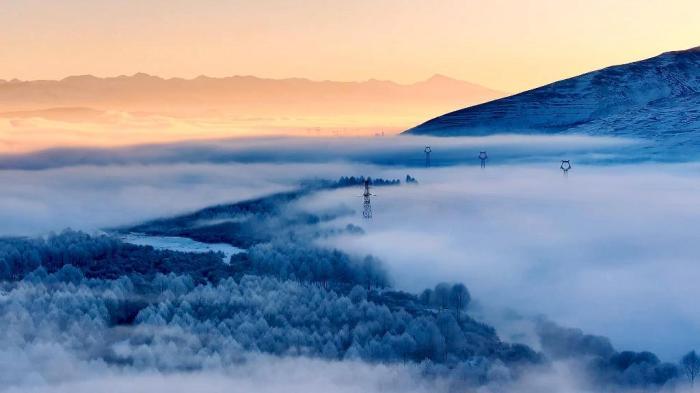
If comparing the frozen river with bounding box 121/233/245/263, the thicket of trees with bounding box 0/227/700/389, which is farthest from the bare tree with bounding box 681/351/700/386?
the frozen river with bounding box 121/233/245/263

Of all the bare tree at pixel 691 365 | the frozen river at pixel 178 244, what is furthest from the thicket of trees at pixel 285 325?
the frozen river at pixel 178 244

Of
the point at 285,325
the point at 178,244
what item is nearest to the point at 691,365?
the point at 285,325

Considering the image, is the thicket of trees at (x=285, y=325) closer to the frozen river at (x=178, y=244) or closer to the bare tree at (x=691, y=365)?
the bare tree at (x=691, y=365)

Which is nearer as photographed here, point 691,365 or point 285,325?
point 691,365

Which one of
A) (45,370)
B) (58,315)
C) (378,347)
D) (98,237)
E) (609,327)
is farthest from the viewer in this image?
(98,237)

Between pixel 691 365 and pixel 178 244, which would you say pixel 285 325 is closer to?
pixel 691 365

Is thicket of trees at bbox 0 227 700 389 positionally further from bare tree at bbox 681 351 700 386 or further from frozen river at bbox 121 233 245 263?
frozen river at bbox 121 233 245 263

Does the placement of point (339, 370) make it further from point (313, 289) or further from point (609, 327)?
point (609, 327)

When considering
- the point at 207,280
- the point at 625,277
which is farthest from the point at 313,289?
the point at 625,277
